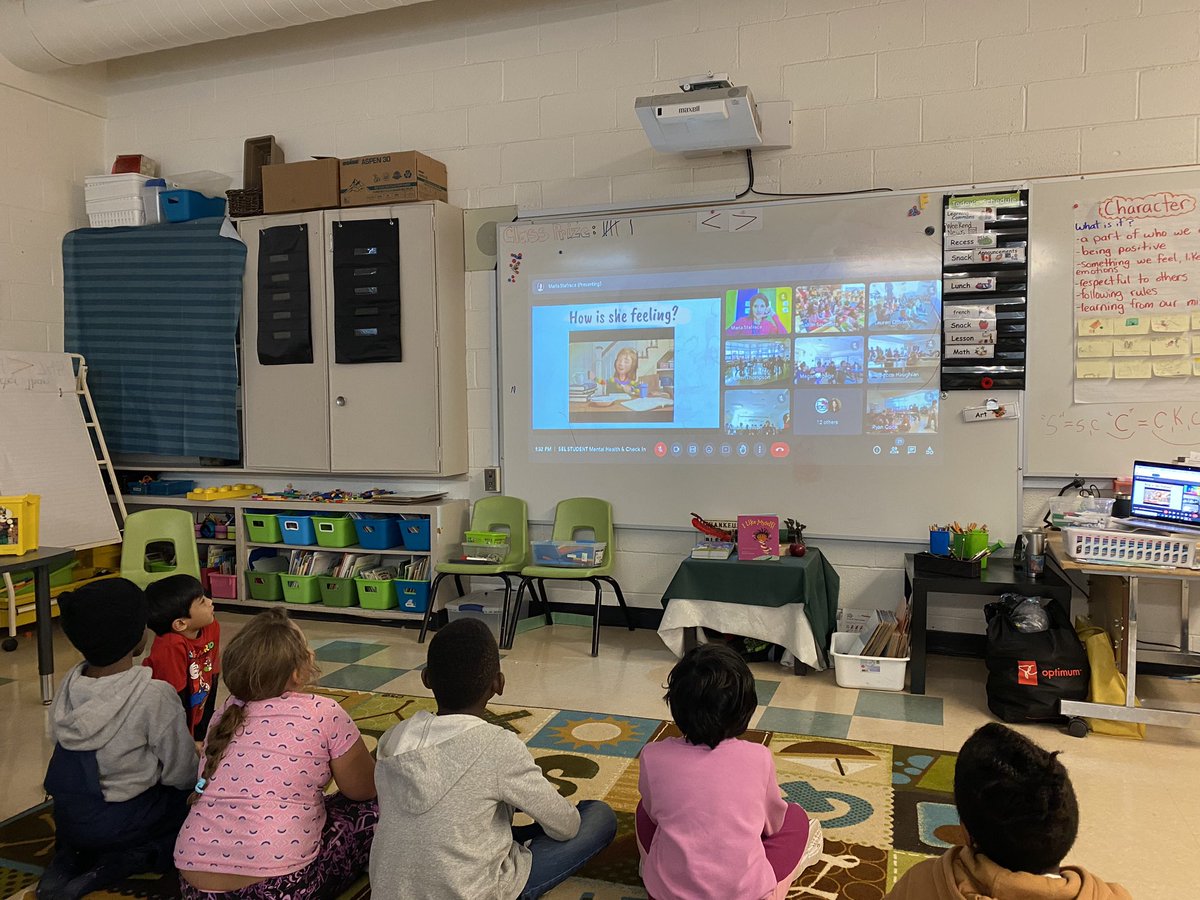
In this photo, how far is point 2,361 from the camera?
479cm

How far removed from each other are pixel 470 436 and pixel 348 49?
2331mm

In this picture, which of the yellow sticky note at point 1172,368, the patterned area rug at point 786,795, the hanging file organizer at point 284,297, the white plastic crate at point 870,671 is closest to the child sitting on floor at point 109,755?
the patterned area rug at point 786,795

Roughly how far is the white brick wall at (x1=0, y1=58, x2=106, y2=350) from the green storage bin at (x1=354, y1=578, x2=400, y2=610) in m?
2.44

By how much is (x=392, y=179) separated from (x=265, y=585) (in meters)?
2.38

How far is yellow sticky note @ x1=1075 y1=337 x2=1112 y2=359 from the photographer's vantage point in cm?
394

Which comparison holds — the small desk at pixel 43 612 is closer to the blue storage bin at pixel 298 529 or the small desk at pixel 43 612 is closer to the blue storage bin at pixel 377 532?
the blue storage bin at pixel 298 529

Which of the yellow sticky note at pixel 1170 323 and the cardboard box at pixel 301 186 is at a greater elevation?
the cardboard box at pixel 301 186

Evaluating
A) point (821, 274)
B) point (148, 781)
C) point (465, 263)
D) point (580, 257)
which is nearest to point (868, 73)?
point (821, 274)

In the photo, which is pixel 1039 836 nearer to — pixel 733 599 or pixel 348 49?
pixel 733 599

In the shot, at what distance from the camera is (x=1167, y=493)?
3.35 m

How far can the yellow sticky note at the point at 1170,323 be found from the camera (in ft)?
12.6

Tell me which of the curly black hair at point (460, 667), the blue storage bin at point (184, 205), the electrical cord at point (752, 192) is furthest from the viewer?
the blue storage bin at point (184, 205)

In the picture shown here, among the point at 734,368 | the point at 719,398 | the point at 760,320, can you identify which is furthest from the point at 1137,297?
the point at 719,398

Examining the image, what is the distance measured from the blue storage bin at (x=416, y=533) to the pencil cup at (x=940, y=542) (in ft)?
8.38
